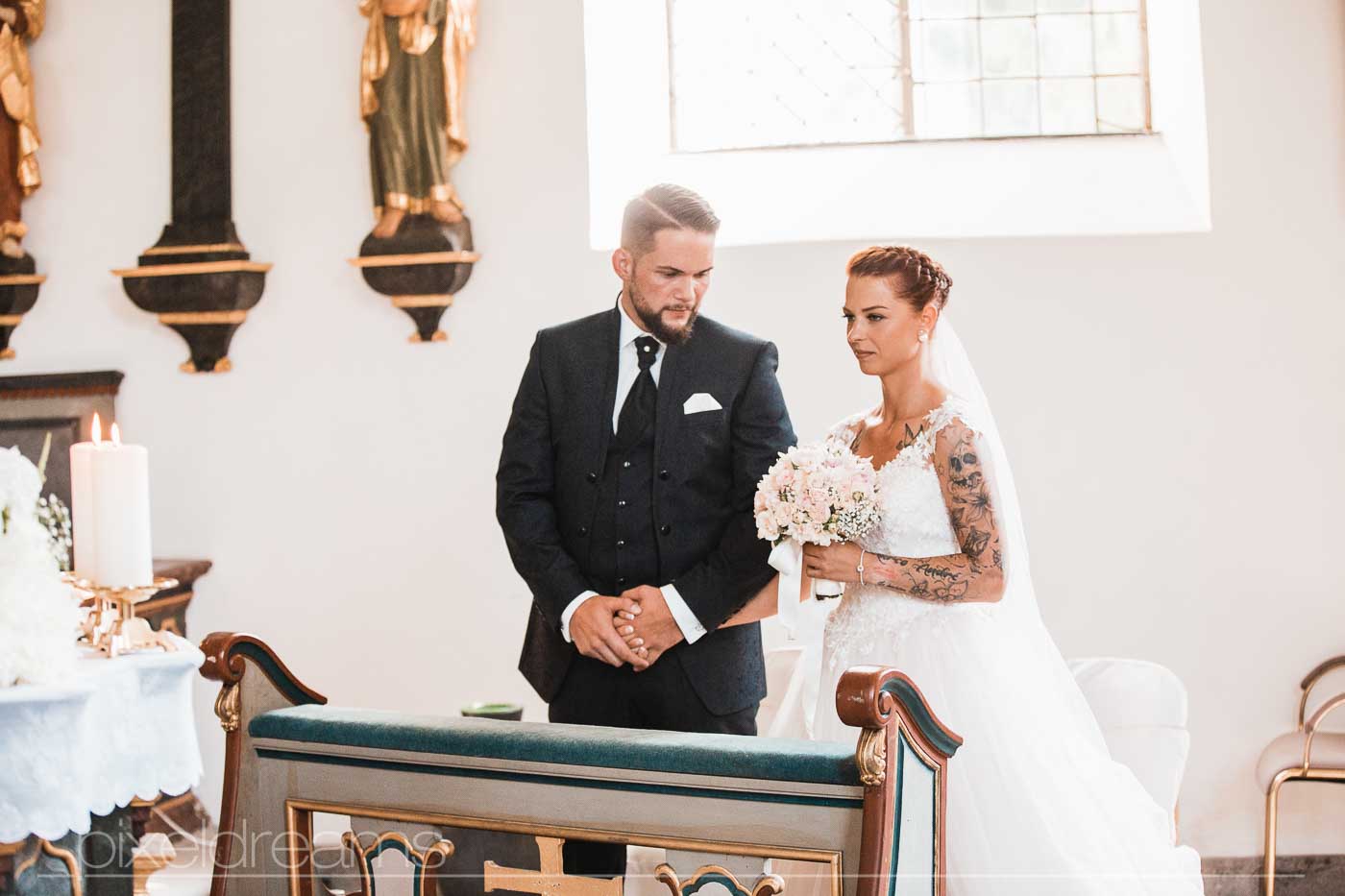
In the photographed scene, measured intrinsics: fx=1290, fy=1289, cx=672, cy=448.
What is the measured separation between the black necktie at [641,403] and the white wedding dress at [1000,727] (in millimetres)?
531

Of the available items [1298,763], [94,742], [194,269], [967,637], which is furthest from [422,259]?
[1298,763]

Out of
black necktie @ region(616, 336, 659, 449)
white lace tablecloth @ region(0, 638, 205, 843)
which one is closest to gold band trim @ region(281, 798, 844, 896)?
white lace tablecloth @ region(0, 638, 205, 843)

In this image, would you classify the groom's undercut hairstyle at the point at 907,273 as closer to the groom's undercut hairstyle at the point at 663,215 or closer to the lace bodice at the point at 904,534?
the lace bodice at the point at 904,534

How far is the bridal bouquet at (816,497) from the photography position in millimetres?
2564

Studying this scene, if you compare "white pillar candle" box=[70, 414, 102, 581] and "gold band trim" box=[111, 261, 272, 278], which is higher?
"gold band trim" box=[111, 261, 272, 278]

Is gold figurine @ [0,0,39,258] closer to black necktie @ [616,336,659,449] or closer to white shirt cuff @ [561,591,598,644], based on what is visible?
black necktie @ [616,336,659,449]

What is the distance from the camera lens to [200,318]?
186 inches

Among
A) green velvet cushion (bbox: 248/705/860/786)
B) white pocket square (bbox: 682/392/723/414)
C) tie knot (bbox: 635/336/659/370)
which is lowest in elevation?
green velvet cushion (bbox: 248/705/860/786)

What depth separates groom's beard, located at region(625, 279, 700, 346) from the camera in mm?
2676

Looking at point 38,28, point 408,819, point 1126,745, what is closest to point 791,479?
point 408,819

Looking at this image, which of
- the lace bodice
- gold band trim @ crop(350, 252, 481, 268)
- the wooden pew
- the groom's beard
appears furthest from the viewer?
gold band trim @ crop(350, 252, 481, 268)

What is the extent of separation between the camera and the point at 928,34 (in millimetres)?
5055

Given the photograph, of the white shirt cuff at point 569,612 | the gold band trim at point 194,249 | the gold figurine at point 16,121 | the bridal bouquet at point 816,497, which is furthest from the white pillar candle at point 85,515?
the gold figurine at point 16,121

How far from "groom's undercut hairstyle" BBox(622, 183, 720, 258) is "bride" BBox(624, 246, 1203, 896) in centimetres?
45
